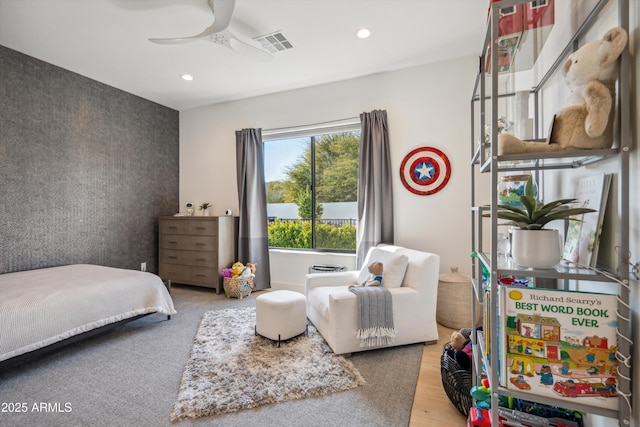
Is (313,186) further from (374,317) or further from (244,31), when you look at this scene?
(374,317)

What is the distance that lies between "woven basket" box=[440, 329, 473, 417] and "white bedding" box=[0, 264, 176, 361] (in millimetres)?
2510

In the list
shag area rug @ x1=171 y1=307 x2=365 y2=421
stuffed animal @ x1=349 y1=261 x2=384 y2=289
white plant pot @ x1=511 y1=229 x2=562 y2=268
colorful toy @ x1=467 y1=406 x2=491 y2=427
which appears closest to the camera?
white plant pot @ x1=511 y1=229 x2=562 y2=268

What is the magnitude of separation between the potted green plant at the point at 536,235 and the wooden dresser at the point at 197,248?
138 inches

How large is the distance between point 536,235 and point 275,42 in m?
2.77

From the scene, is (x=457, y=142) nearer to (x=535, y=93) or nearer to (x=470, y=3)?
(x=470, y=3)

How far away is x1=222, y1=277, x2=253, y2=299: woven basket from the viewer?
368 centimetres

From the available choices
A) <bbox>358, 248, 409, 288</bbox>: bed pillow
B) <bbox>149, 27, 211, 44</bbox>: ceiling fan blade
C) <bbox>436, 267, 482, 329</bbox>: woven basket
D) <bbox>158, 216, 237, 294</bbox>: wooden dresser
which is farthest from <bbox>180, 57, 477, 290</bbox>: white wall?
<bbox>149, 27, 211, 44</bbox>: ceiling fan blade

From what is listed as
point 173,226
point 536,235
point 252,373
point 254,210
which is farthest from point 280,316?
point 173,226

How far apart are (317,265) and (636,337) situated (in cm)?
306

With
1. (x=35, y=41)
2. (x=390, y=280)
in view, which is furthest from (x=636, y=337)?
(x=35, y=41)

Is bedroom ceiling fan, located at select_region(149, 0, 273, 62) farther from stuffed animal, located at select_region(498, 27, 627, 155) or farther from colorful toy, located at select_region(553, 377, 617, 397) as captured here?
colorful toy, located at select_region(553, 377, 617, 397)

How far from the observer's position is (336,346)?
7.25 ft

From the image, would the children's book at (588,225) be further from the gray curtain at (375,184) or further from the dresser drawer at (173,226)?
the dresser drawer at (173,226)

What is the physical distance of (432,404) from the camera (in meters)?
1.71
